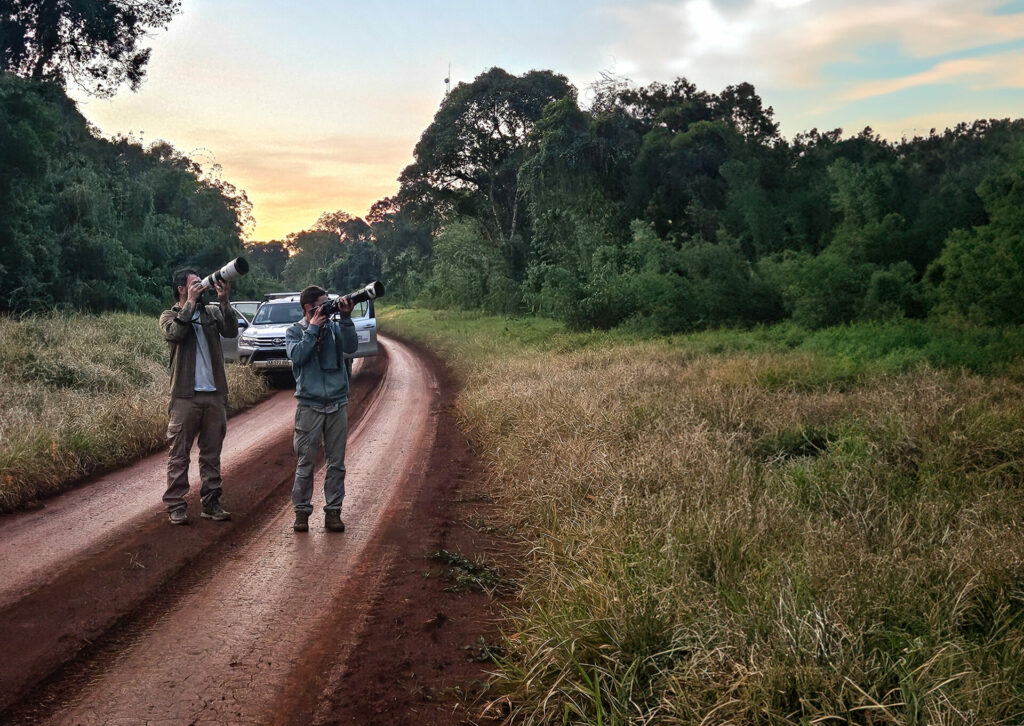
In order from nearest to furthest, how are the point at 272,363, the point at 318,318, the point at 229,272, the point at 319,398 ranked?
the point at 229,272, the point at 318,318, the point at 319,398, the point at 272,363

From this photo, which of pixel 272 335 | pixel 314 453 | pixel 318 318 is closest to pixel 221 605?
pixel 314 453

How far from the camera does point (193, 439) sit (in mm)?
6891

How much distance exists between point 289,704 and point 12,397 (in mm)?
9308

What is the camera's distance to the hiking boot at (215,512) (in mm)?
6836

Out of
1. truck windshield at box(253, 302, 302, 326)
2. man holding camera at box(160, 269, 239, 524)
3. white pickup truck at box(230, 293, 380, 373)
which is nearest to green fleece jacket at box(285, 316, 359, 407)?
man holding camera at box(160, 269, 239, 524)

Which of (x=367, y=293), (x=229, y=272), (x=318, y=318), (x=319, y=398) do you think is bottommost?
(x=319, y=398)

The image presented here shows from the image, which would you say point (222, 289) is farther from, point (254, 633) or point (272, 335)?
point (272, 335)

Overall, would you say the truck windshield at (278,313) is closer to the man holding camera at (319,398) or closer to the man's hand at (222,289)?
the man's hand at (222,289)

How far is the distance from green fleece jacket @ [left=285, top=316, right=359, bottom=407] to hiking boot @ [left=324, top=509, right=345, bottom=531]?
3.09 ft

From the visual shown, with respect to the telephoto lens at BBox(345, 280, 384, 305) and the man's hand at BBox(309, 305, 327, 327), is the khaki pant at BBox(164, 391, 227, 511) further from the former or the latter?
the telephoto lens at BBox(345, 280, 384, 305)

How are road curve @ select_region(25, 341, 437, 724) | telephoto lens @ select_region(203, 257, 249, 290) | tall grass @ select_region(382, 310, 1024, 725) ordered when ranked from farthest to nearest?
1. telephoto lens @ select_region(203, 257, 249, 290)
2. road curve @ select_region(25, 341, 437, 724)
3. tall grass @ select_region(382, 310, 1024, 725)

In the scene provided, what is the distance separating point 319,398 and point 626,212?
22.1m

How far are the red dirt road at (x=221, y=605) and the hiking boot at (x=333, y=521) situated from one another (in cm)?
10

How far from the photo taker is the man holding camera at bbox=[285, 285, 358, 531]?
260 inches
